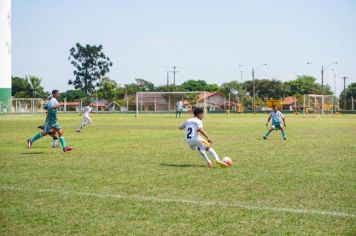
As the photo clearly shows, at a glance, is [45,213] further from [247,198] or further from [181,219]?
[247,198]

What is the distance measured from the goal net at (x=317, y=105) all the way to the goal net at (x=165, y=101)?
17766 mm

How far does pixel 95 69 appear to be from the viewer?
118000 millimetres

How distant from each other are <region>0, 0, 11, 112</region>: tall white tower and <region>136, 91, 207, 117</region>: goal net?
65.8 ft

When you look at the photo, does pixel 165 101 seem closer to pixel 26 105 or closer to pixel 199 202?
pixel 26 105

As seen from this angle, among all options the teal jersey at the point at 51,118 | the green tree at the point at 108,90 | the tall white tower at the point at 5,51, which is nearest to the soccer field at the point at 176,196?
the teal jersey at the point at 51,118

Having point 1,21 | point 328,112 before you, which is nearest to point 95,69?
point 1,21

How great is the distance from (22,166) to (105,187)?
392 centimetres

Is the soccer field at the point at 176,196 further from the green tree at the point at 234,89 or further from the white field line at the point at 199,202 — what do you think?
the green tree at the point at 234,89

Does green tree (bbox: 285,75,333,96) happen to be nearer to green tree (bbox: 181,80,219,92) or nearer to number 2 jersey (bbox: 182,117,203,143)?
green tree (bbox: 181,80,219,92)

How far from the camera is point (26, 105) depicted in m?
84.1

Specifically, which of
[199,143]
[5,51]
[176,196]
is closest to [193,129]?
[199,143]

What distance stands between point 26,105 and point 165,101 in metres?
25.8

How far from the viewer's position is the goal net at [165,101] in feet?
231

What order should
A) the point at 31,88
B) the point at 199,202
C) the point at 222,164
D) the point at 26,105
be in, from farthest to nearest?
the point at 31,88 < the point at 26,105 < the point at 222,164 < the point at 199,202
